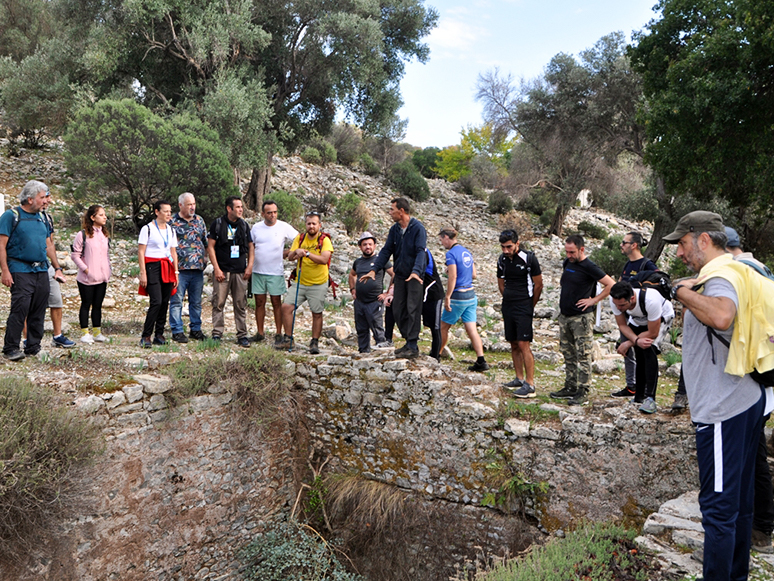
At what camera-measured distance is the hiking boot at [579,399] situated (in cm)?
595

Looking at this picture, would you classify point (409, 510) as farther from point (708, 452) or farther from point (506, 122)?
point (506, 122)

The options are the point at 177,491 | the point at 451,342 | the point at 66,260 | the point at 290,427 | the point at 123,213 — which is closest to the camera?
the point at 177,491

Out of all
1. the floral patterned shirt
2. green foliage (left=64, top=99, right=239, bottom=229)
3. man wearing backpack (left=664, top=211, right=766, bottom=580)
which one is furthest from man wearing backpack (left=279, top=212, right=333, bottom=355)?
green foliage (left=64, top=99, right=239, bottom=229)

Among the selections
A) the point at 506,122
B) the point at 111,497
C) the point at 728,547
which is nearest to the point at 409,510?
the point at 111,497

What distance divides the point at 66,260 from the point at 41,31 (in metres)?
16.4

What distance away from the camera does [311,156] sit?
25312 mm

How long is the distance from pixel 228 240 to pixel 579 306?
4665mm

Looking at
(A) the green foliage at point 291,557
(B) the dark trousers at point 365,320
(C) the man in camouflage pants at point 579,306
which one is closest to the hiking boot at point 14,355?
(A) the green foliage at point 291,557

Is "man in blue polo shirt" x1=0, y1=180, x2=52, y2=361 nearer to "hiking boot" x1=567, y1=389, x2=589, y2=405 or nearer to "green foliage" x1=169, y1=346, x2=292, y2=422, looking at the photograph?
"green foliage" x1=169, y1=346, x2=292, y2=422

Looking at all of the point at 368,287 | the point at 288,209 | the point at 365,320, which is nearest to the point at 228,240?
the point at 368,287

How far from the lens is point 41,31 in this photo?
21094 mm

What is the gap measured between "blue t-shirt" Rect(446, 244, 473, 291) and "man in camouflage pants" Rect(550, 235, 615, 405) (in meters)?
1.32

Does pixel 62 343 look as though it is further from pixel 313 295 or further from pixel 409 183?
pixel 409 183

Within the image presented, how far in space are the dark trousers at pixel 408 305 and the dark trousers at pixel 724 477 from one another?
371cm
